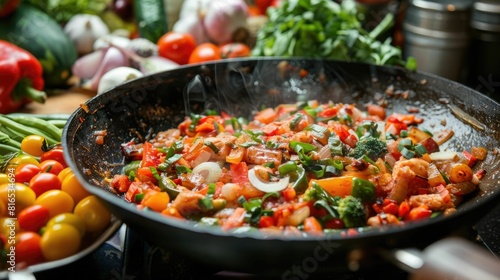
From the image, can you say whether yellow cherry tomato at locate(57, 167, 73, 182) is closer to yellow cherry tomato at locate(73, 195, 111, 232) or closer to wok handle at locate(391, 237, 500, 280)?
yellow cherry tomato at locate(73, 195, 111, 232)

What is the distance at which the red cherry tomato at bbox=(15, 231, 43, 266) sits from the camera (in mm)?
1616

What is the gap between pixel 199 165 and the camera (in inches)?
78.9

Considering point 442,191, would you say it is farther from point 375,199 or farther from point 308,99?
point 308,99

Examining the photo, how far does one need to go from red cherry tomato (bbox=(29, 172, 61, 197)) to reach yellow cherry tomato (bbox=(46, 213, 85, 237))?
17cm

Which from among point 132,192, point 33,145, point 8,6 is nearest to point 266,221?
point 132,192

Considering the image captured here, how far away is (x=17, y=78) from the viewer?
295cm

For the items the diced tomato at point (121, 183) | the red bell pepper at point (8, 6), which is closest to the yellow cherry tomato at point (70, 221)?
the diced tomato at point (121, 183)

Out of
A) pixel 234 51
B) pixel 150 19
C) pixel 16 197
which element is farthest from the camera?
pixel 150 19

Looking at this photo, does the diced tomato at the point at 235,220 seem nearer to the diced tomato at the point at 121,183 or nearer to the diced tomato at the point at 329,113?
the diced tomato at the point at 121,183

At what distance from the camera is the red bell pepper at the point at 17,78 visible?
2885mm

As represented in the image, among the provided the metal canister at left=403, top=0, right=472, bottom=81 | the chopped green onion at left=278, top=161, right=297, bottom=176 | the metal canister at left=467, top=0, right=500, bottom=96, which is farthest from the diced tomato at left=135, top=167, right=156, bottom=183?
the metal canister at left=467, top=0, right=500, bottom=96

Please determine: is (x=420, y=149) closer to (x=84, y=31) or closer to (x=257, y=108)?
(x=257, y=108)

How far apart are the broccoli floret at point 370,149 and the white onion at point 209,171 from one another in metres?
0.54

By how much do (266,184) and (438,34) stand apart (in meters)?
2.30
